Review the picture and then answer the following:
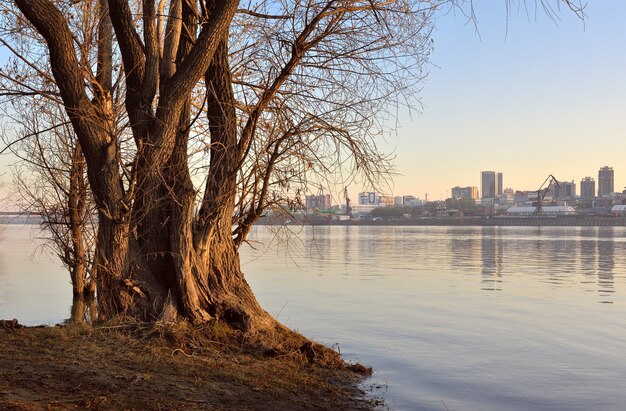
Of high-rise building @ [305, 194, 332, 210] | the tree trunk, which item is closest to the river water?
high-rise building @ [305, 194, 332, 210]

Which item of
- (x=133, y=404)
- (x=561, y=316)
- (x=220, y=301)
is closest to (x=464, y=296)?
(x=561, y=316)

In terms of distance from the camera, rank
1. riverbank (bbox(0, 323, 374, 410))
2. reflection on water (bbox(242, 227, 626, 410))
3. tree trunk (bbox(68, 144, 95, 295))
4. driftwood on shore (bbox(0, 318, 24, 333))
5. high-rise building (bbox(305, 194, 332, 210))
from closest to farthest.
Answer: riverbank (bbox(0, 323, 374, 410))
driftwood on shore (bbox(0, 318, 24, 333))
high-rise building (bbox(305, 194, 332, 210))
reflection on water (bbox(242, 227, 626, 410))
tree trunk (bbox(68, 144, 95, 295))

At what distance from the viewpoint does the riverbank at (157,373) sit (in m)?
6.66

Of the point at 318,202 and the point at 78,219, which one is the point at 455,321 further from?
the point at 78,219

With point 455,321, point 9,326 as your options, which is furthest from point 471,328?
point 9,326

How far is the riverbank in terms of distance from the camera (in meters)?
6.66

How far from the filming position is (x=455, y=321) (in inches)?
695

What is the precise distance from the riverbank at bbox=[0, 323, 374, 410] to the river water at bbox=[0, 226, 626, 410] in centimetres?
166

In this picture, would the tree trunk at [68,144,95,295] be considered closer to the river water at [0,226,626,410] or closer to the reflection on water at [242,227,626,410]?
the river water at [0,226,626,410]

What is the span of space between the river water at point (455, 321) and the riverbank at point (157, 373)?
166cm

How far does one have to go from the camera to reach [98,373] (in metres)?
7.45

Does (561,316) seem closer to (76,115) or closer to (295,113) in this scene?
(295,113)

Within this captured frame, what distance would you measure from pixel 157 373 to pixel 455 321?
11266 millimetres

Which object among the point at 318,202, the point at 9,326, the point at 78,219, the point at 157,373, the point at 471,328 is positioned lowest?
the point at 471,328
